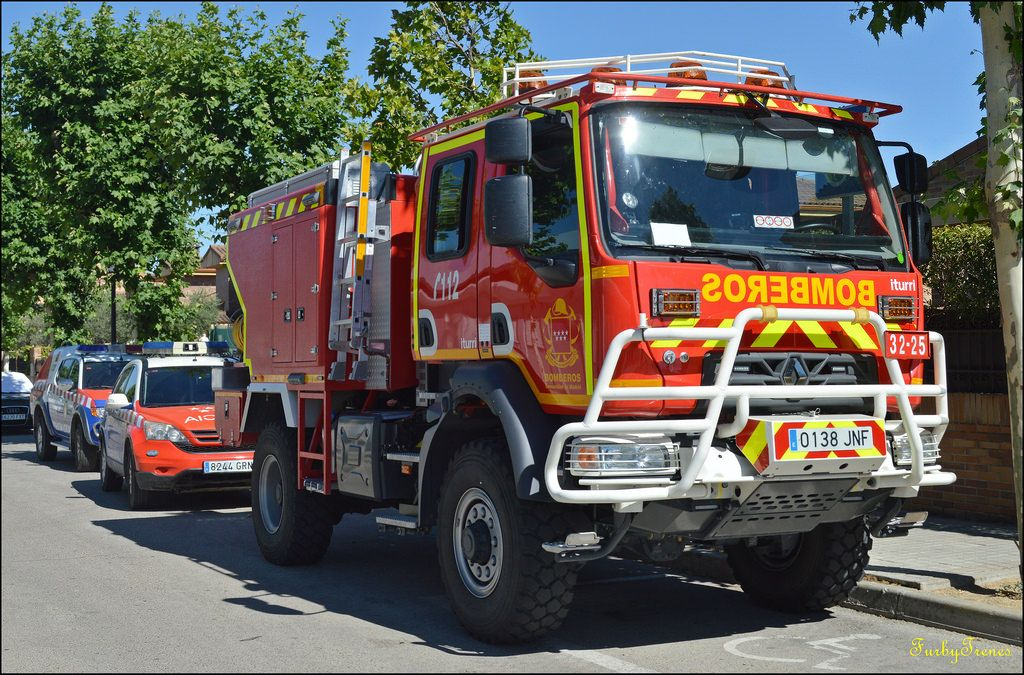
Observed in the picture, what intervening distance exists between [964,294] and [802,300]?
16.7 ft

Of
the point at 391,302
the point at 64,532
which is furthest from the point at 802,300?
the point at 64,532

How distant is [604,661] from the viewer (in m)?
6.08

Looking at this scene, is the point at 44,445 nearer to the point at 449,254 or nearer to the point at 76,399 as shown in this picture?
the point at 76,399

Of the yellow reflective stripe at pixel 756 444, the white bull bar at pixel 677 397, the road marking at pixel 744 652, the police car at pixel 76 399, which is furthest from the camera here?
the police car at pixel 76 399

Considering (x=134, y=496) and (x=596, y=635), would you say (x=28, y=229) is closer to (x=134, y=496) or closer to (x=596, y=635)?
(x=134, y=496)

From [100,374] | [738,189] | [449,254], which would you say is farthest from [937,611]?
[100,374]

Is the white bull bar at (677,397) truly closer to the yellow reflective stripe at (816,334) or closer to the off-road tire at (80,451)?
the yellow reflective stripe at (816,334)

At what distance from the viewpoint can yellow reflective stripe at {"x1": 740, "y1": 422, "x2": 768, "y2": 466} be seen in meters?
5.73

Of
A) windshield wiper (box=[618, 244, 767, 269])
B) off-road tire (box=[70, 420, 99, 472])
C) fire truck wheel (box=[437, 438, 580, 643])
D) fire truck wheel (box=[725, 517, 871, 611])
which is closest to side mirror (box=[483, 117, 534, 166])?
windshield wiper (box=[618, 244, 767, 269])

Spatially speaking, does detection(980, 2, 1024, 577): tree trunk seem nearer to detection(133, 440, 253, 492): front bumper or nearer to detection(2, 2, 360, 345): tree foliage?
detection(133, 440, 253, 492): front bumper

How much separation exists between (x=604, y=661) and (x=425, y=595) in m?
2.28

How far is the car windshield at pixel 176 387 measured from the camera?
13.7 meters

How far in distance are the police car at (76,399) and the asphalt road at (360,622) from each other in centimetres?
708

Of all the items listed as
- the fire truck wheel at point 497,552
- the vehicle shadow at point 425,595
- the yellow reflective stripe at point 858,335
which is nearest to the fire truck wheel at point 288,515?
the vehicle shadow at point 425,595
